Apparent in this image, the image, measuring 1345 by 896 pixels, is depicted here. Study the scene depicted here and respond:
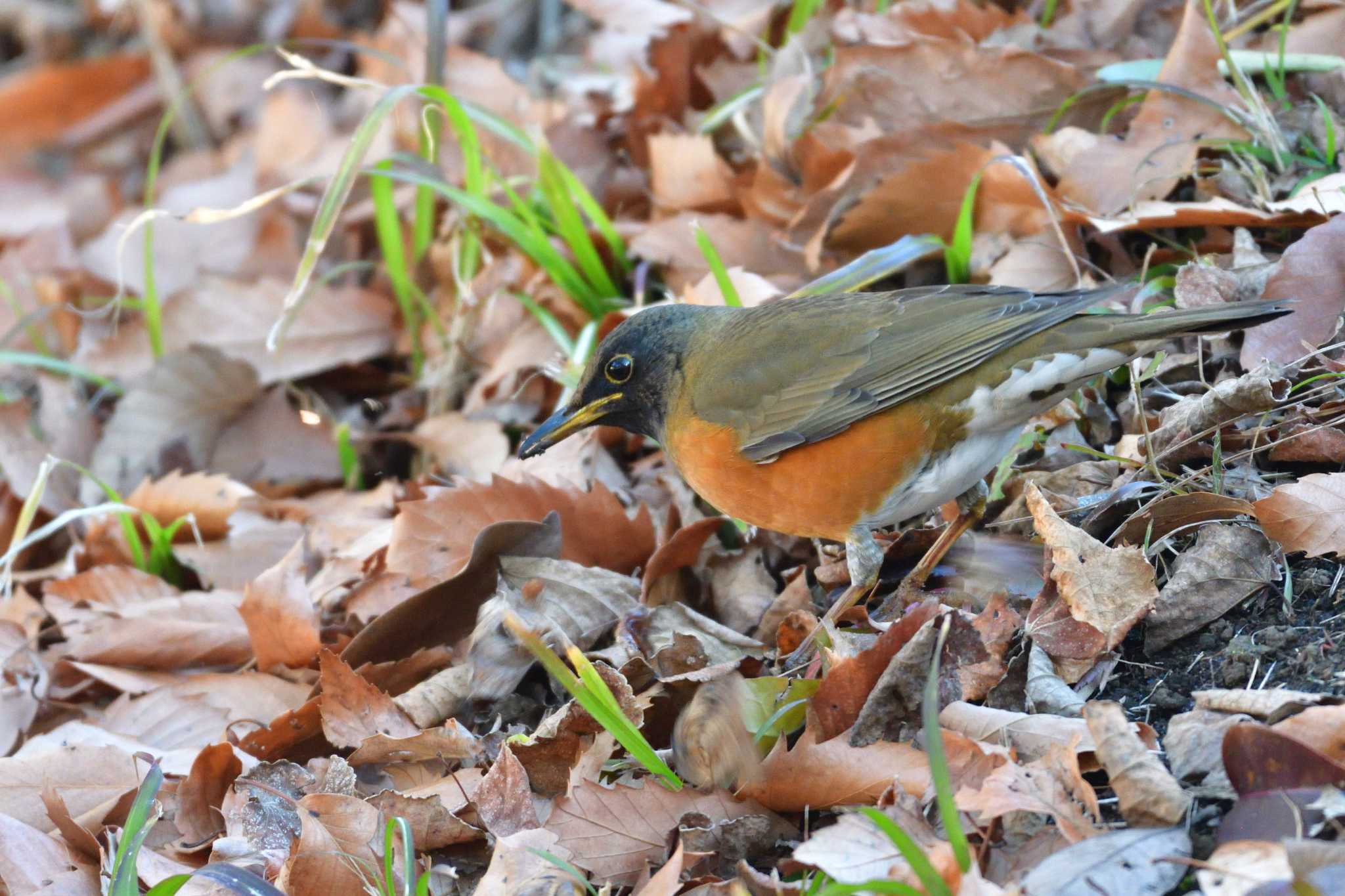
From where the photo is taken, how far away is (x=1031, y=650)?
3.43 m

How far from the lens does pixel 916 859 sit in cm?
247

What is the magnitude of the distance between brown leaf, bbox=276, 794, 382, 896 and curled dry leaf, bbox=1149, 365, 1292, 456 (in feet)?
8.00

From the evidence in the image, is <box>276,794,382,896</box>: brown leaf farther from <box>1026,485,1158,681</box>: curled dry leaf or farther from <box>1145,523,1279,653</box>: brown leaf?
<box>1145,523,1279,653</box>: brown leaf

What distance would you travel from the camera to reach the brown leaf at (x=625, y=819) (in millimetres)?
3162

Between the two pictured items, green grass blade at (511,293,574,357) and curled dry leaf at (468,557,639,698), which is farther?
green grass blade at (511,293,574,357)

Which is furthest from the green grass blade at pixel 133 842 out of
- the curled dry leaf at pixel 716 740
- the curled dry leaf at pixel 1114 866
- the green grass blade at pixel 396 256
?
the green grass blade at pixel 396 256

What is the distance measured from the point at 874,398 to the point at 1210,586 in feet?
3.92

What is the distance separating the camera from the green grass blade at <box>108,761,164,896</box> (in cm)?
305

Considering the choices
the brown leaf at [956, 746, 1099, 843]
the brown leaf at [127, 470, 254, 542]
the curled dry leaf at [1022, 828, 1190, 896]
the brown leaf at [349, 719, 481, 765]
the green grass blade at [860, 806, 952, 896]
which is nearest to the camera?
the green grass blade at [860, 806, 952, 896]

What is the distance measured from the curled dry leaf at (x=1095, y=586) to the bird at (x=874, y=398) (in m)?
0.59

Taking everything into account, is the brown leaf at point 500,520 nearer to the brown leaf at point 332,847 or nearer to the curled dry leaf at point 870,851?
the brown leaf at point 332,847

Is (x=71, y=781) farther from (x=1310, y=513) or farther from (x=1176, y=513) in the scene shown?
(x=1310, y=513)

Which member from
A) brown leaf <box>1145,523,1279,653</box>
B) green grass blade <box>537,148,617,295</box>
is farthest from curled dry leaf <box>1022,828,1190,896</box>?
green grass blade <box>537,148,617,295</box>

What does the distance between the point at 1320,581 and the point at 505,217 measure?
341 cm
